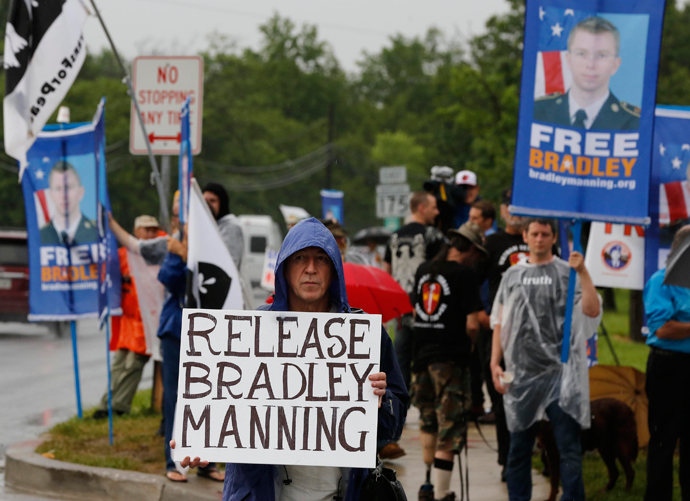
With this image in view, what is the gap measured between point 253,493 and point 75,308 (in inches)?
242

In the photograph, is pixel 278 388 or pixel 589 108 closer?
pixel 278 388

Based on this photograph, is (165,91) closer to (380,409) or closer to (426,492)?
(426,492)

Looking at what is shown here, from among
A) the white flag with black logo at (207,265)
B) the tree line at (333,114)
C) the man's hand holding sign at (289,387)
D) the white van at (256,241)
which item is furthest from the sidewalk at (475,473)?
the white van at (256,241)

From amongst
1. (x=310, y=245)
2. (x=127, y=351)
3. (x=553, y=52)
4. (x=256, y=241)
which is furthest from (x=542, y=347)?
(x=256, y=241)

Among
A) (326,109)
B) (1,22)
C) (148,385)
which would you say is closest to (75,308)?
(148,385)

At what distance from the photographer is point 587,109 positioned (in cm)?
606

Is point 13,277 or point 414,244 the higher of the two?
point 414,244

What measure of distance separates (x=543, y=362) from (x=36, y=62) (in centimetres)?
449

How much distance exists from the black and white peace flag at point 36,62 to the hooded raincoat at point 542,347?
3.78 m

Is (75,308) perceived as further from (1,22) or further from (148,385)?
(1,22)

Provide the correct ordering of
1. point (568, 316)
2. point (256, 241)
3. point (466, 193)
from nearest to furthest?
point (568, 316) < point (466, 193) < point (256, 241)

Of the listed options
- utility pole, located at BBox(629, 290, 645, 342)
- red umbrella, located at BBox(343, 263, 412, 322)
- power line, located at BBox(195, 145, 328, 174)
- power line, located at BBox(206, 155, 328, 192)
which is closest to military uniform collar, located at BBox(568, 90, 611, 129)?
red umbrella, located at BBox(343, 263, 412, 322)

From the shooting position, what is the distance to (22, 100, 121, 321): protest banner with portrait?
A: 28.7ft

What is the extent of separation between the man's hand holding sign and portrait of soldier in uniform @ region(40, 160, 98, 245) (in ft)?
18.9
